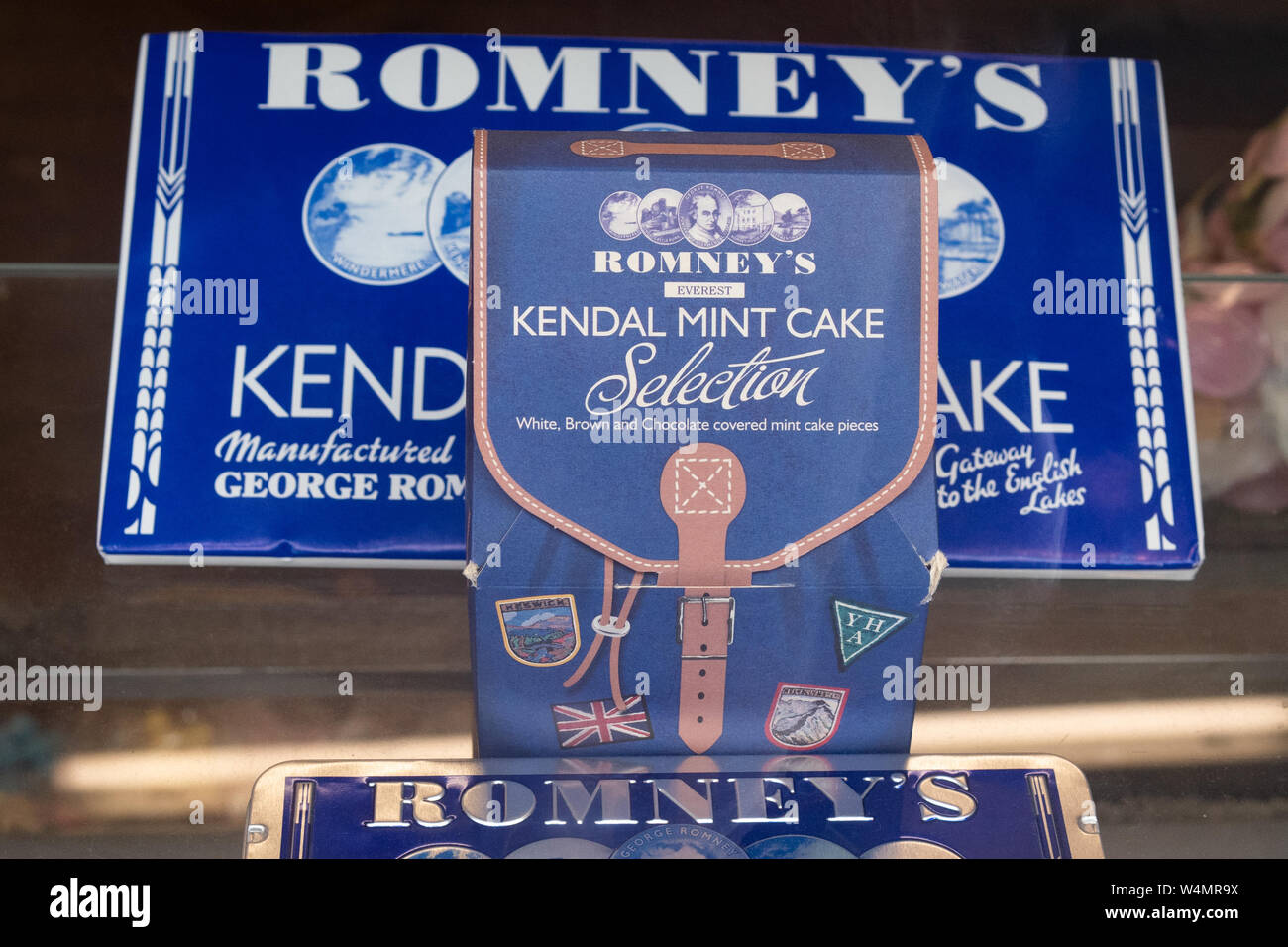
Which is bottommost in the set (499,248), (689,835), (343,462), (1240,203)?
(689,835)

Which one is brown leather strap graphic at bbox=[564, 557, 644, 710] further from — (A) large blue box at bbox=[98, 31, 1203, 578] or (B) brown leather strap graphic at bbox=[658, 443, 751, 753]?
(A) large blue box at bbox=[98, 31, 1203, 578]

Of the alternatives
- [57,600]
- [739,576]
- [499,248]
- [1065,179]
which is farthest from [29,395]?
[1065,179]

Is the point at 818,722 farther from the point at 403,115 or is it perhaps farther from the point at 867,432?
the point at 403,115

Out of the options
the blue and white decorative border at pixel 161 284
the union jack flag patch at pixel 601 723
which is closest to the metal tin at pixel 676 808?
the union jack flag patch at pixel 601 723

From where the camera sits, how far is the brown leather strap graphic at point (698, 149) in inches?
37.5

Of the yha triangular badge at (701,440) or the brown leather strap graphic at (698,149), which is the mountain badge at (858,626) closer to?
the yha triangular badge at (701,440)

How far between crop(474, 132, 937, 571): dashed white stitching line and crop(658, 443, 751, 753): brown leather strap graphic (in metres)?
0.02

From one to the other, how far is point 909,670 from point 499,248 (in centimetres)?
47

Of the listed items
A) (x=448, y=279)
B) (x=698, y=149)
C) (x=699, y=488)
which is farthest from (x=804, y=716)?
(x=448, y=279)

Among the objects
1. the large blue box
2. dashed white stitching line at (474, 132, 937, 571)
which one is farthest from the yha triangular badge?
the large blue box

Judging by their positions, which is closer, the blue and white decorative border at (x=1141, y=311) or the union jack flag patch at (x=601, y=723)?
the union jack flag patch at (x=601, y=723)

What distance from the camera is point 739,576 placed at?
3.01 feet

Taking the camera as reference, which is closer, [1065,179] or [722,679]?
[722,679]

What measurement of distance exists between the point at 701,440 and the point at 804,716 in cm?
24
